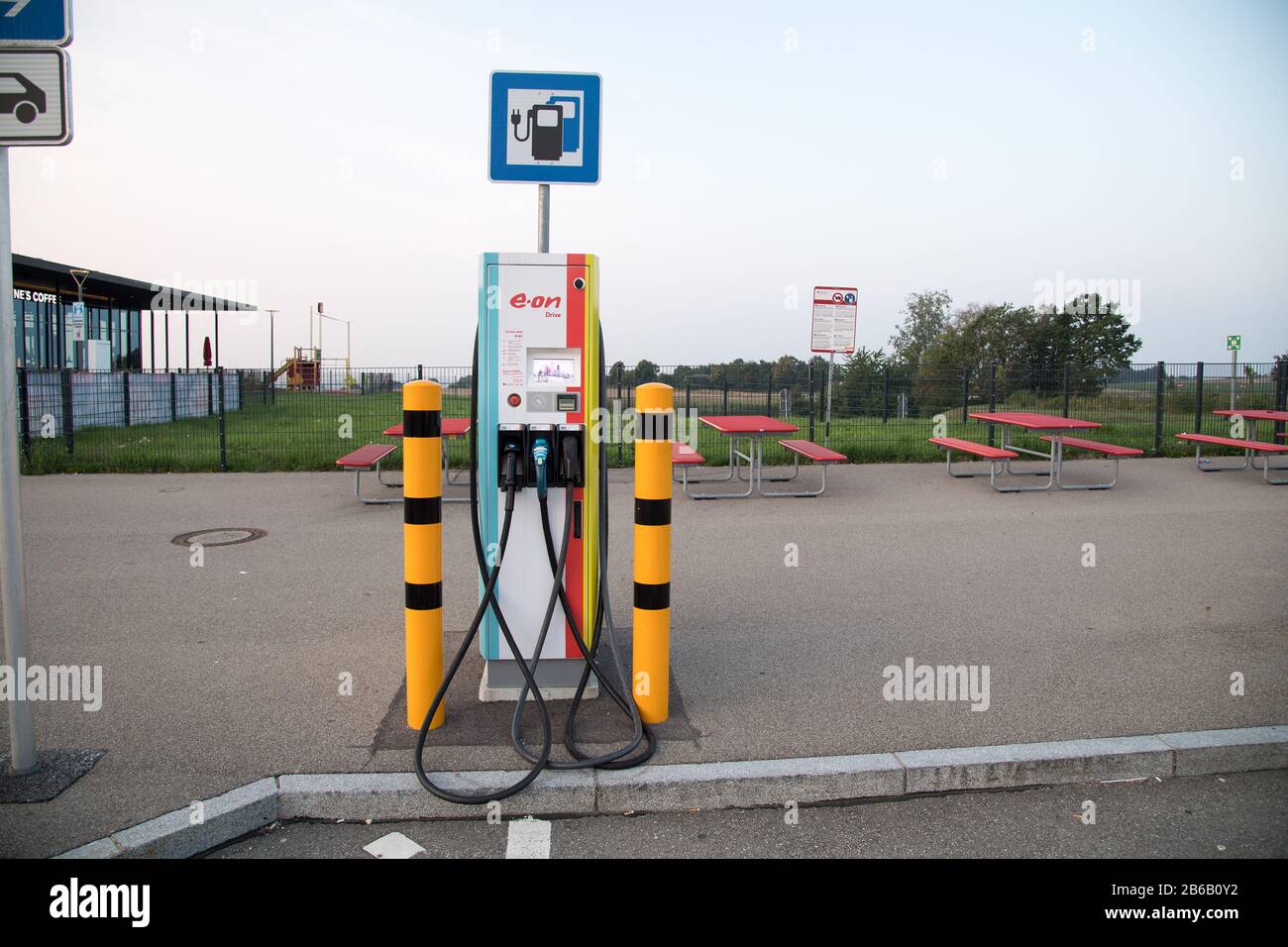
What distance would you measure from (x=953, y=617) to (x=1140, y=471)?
947cm

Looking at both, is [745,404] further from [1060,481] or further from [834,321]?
[1060,481]

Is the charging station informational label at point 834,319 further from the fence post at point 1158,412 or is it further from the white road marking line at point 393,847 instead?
the white road marking line at point 393,847

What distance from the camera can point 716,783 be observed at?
3795 mm

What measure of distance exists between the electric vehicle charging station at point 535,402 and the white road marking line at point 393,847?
1.16 metres

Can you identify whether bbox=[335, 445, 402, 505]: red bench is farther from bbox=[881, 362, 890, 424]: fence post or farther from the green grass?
bbox=[881, 362, 890, 424]: fence post

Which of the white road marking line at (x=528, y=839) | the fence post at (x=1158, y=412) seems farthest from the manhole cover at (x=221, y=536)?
the fence post at (x=1158, y=412)

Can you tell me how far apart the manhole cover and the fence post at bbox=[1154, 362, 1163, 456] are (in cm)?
1418

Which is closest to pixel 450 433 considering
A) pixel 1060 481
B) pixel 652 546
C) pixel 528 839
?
pixel 652 546

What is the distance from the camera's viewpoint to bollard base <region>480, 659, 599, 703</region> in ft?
15.1

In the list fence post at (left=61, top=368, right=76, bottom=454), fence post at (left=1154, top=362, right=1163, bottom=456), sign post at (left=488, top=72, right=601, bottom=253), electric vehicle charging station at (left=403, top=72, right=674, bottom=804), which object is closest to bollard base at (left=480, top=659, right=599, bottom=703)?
electric vehicle charging station at (left=403, top=72, right=674, bottom=804)

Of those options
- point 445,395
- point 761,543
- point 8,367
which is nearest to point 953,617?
point 761,543

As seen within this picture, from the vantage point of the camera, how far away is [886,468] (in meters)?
14.4

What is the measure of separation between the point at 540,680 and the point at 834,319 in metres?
11.7
